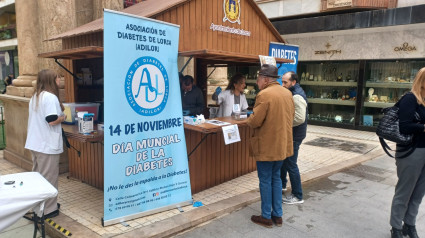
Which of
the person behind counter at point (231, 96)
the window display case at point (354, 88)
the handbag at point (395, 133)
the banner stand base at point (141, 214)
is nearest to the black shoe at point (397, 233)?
the handbag at point (395, 133)

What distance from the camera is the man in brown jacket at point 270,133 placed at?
3.58 meters

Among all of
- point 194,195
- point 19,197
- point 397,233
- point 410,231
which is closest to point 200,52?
point 194,195

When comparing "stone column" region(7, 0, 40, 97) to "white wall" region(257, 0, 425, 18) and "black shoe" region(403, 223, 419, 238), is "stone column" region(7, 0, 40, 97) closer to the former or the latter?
"black shoe" region(403, 223, 419, 238)

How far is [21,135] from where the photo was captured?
6066mm

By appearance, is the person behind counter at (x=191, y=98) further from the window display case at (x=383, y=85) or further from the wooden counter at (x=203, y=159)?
the window display case at (x=383, y=85)

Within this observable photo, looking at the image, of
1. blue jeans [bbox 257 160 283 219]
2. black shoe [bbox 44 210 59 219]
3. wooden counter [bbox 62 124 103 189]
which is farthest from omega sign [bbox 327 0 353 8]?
black shoe [bbox 44 210 59 219]

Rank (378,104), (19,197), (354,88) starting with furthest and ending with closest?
(354,88), (378,104), (19,197)

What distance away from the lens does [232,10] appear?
204 inches

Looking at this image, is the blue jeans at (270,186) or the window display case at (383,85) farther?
the window display case at (383,85)

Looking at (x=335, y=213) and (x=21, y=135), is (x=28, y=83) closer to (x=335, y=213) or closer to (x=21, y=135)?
(x=21, y=135)

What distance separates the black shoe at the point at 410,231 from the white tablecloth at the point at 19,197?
148 inches

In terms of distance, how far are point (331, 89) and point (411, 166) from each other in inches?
350

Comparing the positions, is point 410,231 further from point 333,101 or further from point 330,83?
point 330,83

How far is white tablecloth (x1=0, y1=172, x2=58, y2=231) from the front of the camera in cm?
230
